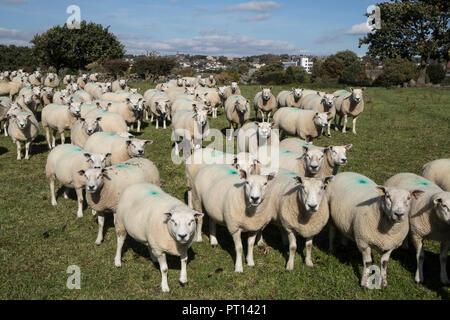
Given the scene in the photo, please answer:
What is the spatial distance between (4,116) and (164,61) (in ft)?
105

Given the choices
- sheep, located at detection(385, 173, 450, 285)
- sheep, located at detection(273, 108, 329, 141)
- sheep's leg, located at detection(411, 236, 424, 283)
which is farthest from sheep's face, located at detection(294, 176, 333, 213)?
sheep, located at detection(273, 108, 329, 141)

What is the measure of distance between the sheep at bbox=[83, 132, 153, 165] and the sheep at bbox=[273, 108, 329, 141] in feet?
20.8

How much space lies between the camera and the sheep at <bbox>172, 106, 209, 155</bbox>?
13.9 meters

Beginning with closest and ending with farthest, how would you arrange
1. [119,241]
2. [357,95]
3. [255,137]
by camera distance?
[119,241]
[255,137]
[357,95]

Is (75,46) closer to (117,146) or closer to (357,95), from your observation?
(357,95)

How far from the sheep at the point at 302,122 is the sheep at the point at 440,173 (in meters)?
5.33

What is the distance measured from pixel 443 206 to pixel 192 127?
10152mm

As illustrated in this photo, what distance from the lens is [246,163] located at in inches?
319

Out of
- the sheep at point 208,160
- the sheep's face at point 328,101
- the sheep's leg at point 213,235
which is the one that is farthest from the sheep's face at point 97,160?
the sheep's face at point 328,101

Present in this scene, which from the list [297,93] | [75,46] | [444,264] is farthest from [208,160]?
[75,46]

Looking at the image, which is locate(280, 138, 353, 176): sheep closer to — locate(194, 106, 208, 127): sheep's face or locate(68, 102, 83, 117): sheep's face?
locate(194, 106, 208, 127): sheep's face

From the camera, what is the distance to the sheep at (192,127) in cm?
1385
